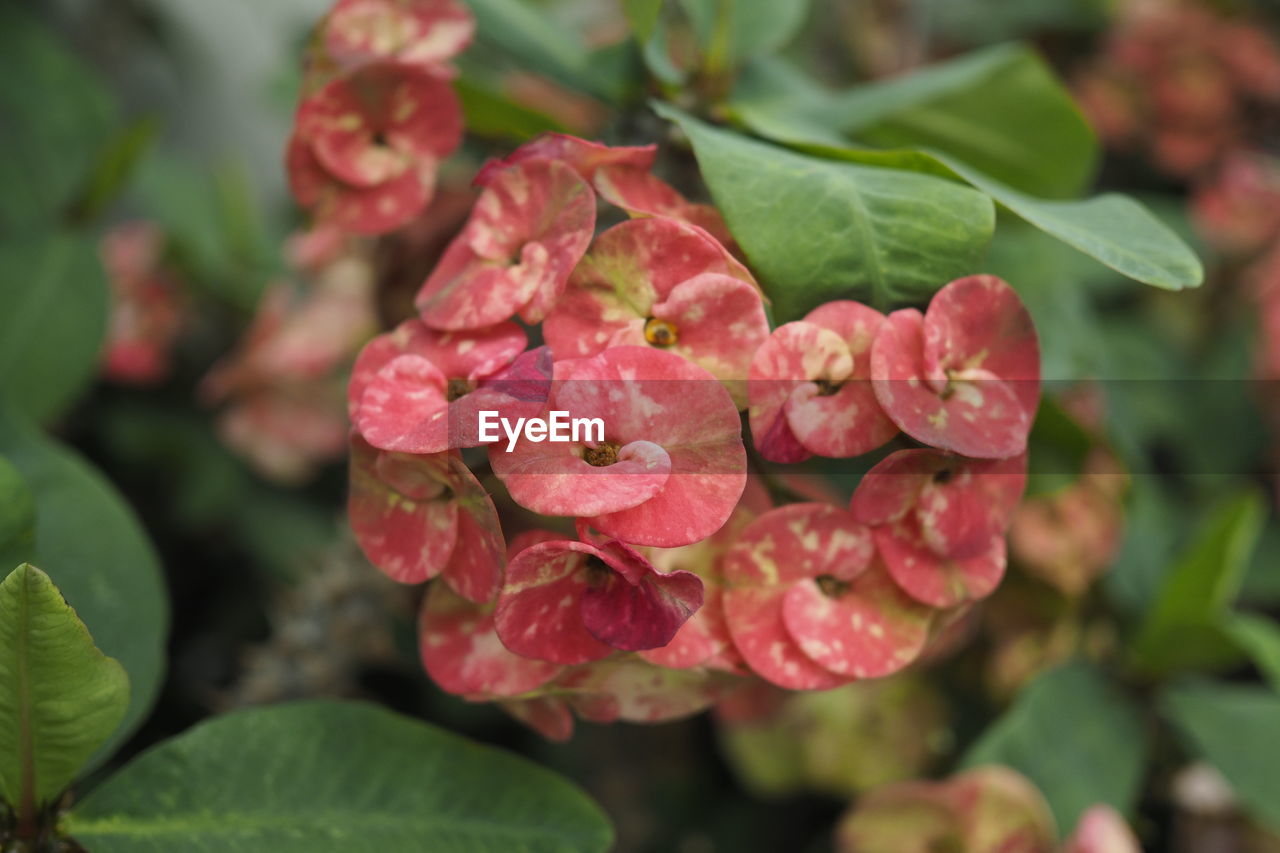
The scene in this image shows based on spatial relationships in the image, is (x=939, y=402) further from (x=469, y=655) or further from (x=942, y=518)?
(x=469, y=655)

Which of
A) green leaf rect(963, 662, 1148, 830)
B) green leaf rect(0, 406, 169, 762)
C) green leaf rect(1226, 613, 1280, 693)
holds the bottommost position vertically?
green leaf rect(963, 662, 1148, 830)

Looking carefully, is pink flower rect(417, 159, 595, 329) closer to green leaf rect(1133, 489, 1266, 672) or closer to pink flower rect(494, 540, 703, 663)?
pink flower rect(494, 540, 703, 663)

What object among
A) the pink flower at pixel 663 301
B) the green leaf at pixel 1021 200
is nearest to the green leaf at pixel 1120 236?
the green leaf at pixel 1021 200

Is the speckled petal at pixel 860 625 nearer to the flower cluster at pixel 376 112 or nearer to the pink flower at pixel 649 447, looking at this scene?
the pink flower at pixel 649 447

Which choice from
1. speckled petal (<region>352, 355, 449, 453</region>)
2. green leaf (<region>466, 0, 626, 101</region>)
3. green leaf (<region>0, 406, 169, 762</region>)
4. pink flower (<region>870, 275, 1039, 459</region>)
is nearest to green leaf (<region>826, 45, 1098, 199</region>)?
green leaf (<region>466, 0, 626, 101</region>)

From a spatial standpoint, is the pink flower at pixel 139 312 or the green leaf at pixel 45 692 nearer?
the green leaf at pixel 45 692

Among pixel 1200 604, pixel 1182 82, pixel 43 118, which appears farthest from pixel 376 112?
pixel 1182 82

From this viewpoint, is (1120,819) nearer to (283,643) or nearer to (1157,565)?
(1157,565)

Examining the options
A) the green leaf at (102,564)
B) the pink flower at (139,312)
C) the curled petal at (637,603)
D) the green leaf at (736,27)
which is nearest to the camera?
the curled petal at (637,603)
